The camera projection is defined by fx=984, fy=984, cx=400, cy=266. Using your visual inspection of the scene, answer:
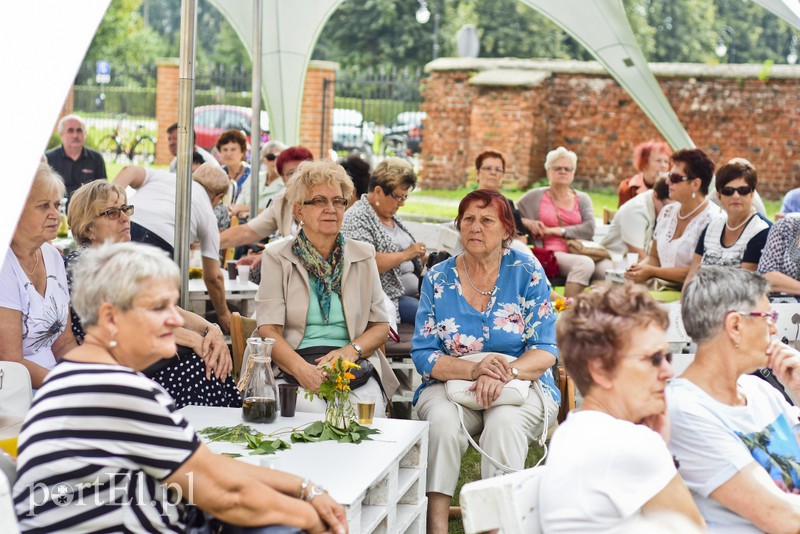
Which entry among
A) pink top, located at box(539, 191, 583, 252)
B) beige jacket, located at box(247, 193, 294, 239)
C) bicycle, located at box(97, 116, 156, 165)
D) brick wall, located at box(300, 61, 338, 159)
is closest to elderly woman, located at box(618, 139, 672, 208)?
pink top, located at box(539, 191, 583, 252)

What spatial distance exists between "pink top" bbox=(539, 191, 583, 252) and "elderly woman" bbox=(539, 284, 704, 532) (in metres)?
5.36

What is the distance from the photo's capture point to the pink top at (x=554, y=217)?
26.2ft

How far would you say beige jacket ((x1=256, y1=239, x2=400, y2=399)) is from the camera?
14.2ft

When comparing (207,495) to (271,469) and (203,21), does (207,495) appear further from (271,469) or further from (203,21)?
(203,21)

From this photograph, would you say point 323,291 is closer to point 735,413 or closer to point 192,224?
point 192,224

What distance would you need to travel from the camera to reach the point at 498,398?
13.3 ft

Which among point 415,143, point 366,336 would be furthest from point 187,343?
point 415,143

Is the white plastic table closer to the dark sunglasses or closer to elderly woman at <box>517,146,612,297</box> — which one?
the dark sunglasses

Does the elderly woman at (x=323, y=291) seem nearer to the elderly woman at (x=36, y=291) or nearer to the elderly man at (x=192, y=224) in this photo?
the elderly woman at (x=36, y=291)

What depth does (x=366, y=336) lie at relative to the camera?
4.39 meters

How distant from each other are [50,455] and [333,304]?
2.22 metres

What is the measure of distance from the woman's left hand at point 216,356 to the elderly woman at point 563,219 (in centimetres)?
428

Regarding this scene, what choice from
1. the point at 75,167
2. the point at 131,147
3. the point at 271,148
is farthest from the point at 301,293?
the point at 131,147

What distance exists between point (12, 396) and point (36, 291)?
71cm
